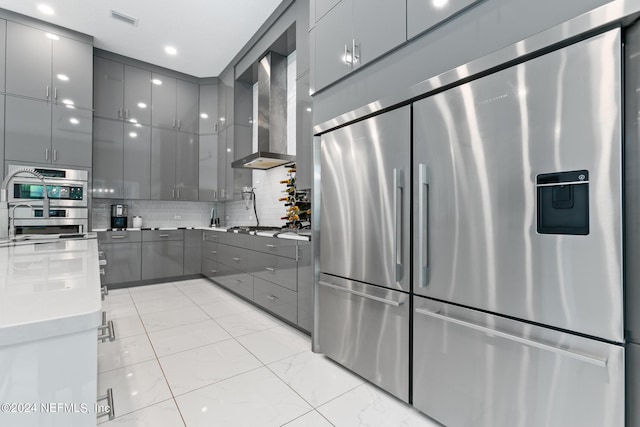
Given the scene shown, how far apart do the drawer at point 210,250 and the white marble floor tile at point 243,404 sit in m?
2.63

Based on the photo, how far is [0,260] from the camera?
1.17 metres

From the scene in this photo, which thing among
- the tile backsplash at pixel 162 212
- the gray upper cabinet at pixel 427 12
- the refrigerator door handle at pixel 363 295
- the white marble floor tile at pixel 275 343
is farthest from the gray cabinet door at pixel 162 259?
the gray upper cabinet at pixel 427 12

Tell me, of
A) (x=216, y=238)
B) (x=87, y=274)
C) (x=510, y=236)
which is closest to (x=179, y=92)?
(x=216, y=238)

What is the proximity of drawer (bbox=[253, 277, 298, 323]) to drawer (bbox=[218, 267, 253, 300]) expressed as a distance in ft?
0.41

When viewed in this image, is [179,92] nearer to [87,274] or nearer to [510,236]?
[87,274]

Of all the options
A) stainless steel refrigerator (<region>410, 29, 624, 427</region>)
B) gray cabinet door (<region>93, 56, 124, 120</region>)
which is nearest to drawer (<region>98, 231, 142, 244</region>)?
gray cabinet door (<region>93, 56, 124, 120</region>)

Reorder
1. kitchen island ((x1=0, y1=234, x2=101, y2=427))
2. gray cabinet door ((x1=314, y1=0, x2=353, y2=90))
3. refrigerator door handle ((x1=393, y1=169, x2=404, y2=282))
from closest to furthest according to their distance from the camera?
kitchen island ((x1=0, y1=234, x2=101, y2=427))
refrigerator door handle ((x1=393, y1=169, x2=404, y2=282))
gray cabinet door ((x1=314, y1=0, x2=353, y2=90))

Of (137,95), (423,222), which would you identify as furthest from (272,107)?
(423,222)

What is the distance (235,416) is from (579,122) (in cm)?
199

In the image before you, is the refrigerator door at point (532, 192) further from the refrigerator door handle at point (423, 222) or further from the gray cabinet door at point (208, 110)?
the gray cabinet door at point (208, 110)

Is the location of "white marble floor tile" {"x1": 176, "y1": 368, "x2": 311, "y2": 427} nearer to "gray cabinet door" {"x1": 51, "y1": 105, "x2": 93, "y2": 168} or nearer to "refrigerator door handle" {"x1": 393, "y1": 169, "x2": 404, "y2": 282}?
"refrigerator door handle" {"x1": 393, "y1": 169, "x2": 404, "y2": 282}

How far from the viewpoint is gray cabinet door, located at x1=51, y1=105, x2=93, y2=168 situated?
373 cm

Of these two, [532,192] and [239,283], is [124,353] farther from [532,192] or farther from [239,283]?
[532,192]

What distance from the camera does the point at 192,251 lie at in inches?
187
